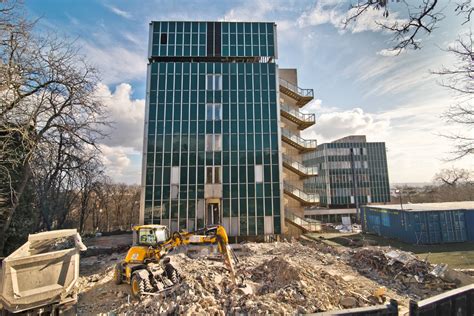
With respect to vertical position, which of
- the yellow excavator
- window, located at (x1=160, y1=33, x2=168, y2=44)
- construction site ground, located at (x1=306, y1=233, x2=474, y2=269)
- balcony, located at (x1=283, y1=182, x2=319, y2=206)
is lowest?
construction site ground, located at (x1=306, y1=233, x2=474, y2=269)

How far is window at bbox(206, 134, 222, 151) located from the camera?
23.0 m

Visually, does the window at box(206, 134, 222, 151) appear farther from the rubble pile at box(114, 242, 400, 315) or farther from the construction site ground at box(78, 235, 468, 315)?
the rubble pile at box(114, 242, 400, 315)

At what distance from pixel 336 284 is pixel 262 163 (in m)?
14.6

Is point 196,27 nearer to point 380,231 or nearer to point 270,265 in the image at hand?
point 270,265

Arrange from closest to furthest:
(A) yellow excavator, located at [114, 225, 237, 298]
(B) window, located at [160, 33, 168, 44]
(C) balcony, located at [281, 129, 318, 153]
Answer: (A) yellow excavator, located at [114, 225, 237, 298] < (B) window, located at [160, 33, 168, 44] < (C) balcony, located at [281, 129, 318, 153]

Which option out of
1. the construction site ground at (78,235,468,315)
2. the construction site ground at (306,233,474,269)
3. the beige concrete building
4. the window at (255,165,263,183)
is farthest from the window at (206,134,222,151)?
the construction site ground at (306,233,474,269)

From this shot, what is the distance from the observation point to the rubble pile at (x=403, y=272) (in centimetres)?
1029

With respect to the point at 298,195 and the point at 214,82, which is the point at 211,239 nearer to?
→ the point at 298,195

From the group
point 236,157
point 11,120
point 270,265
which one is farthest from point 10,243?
point 236,157

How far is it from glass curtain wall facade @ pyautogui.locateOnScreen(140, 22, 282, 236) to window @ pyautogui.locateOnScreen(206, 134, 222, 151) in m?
0.10

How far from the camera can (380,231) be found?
997 inches

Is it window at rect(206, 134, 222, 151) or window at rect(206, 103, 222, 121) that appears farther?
window at rect(206, 103, 222, 121)

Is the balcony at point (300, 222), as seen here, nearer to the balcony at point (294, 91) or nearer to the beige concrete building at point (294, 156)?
the beige concrete building at point (294, 156)

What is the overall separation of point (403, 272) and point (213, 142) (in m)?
17.6
